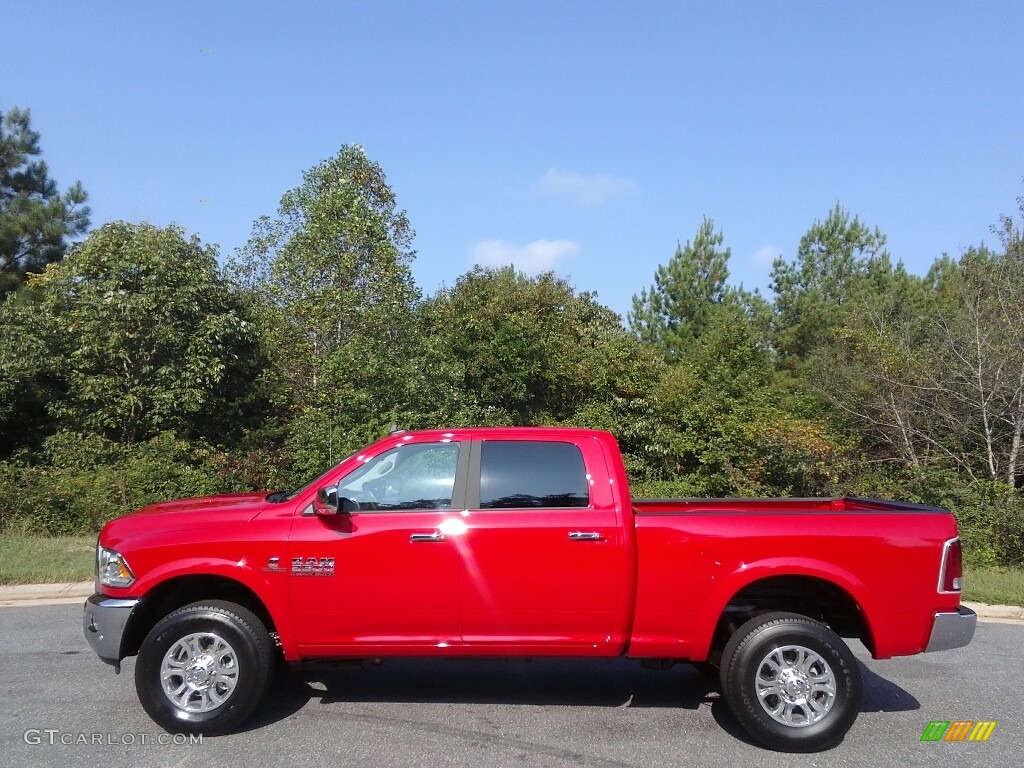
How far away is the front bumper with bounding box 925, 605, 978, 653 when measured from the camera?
4848 millimetres

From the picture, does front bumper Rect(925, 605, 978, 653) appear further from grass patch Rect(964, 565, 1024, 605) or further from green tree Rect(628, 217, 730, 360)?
green tree Rect(628, 217, 730, 360)

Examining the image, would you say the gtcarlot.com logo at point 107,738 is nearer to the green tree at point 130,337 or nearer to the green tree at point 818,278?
the green tree at point 130,337

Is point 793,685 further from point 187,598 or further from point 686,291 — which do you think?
point 686,291

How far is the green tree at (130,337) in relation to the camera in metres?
18.3

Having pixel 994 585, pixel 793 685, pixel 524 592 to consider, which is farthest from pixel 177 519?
pixel 994 585

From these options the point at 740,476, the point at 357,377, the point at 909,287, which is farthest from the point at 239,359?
the point at 909,287

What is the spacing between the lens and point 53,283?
19688 millimetres

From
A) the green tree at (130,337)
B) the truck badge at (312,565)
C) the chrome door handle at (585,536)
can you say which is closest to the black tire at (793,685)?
the chrome door handle at (585,536)

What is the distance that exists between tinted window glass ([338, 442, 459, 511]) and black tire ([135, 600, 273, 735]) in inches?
39.5

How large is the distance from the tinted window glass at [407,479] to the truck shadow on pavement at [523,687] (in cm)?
132

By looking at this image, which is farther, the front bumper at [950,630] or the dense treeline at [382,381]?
the dense treeline at [382,381]

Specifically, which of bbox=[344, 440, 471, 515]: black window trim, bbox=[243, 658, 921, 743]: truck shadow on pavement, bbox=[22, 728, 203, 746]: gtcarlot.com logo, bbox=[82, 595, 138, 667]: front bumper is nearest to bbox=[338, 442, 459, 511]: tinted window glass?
bbox=[344, 440, 471, 515]: black window trim

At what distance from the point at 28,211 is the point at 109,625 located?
929 inches

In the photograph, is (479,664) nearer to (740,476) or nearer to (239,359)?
(740,476)
